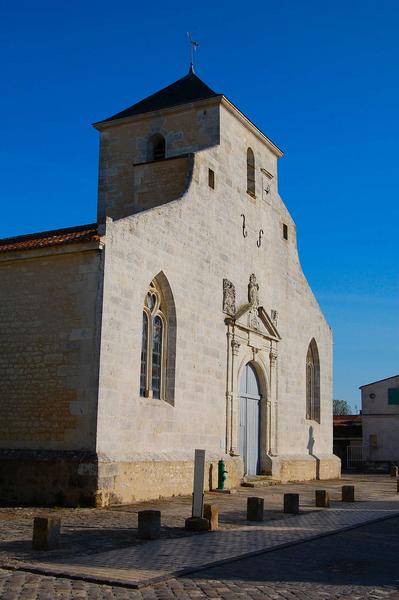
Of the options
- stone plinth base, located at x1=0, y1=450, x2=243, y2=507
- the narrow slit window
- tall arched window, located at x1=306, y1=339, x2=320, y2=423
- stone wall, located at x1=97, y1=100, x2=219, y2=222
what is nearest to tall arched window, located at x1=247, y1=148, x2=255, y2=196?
stone wall, located at x1=97, y1=100, x2=219, y2=222

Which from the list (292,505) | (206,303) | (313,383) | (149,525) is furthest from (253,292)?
(149,525)

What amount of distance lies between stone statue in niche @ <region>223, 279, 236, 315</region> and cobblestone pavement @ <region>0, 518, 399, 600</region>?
34.8ft

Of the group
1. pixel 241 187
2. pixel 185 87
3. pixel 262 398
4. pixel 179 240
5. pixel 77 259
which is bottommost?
pixel 262 398

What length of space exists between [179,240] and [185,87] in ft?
24.8

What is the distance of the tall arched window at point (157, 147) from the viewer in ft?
70.2

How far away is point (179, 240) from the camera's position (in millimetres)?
17234

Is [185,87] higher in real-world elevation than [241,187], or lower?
higher

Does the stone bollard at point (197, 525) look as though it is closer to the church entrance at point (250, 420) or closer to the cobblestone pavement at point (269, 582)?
the cobblestone pavement at point (269, 582)

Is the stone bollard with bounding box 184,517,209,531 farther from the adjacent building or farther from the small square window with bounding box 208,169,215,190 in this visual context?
the adjacent building

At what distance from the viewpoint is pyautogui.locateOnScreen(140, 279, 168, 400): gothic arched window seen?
15.9 metres

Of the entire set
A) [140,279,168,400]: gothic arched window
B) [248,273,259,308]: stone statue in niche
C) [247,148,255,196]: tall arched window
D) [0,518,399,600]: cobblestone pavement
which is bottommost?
[0,518,399,600]: cobblestone pavement

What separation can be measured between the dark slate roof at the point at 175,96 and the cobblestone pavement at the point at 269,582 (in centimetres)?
1519

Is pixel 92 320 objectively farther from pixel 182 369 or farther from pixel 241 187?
pixel 241 187

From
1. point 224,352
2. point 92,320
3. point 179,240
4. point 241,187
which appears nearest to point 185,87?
point 241,187
